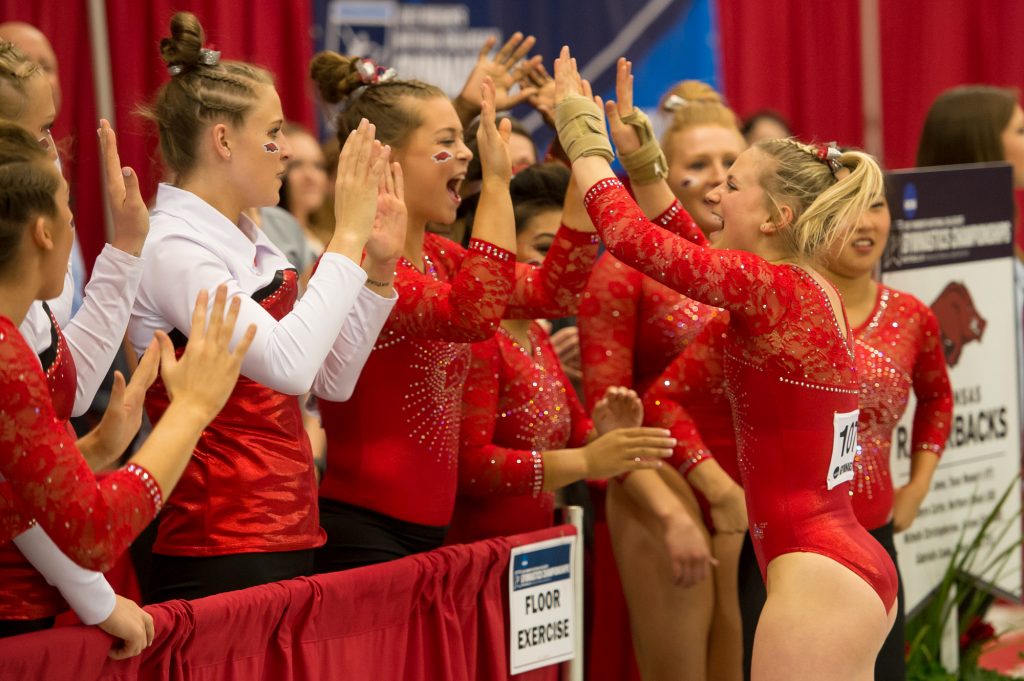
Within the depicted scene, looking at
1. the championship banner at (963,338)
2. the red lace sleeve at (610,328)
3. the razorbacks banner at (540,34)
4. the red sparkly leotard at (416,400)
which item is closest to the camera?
the red sparkly leotard at (416,400)

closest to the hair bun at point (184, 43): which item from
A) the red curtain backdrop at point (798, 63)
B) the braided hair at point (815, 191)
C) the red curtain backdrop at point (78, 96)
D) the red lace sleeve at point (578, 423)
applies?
the braided hair at point (815, 191)

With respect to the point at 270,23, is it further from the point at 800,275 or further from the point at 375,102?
the point at 800,275

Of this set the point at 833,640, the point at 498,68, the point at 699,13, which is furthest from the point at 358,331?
the point at 699,13

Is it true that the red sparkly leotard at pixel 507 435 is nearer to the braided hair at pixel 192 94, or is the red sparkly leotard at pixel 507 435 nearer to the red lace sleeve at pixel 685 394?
the red lace sleeve at pixel 685 394

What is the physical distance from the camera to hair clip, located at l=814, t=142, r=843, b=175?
104 inches

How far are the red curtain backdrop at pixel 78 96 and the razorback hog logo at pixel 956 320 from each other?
3111 millimetres

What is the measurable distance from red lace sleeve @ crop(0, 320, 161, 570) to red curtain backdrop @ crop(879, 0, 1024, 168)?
19.1ft

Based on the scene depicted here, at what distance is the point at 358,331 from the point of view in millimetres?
2508

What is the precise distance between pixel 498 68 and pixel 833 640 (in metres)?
1.80

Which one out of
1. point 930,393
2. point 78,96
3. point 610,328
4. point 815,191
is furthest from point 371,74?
point 78,96

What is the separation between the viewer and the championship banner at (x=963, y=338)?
3916 mm

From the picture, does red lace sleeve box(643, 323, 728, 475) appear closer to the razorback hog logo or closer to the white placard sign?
the white placard sign

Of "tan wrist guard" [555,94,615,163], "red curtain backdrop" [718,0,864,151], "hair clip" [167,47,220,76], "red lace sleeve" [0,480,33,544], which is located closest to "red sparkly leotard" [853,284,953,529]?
"tan wrist guard" [555,94,615,163]

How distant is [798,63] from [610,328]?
165 inches
